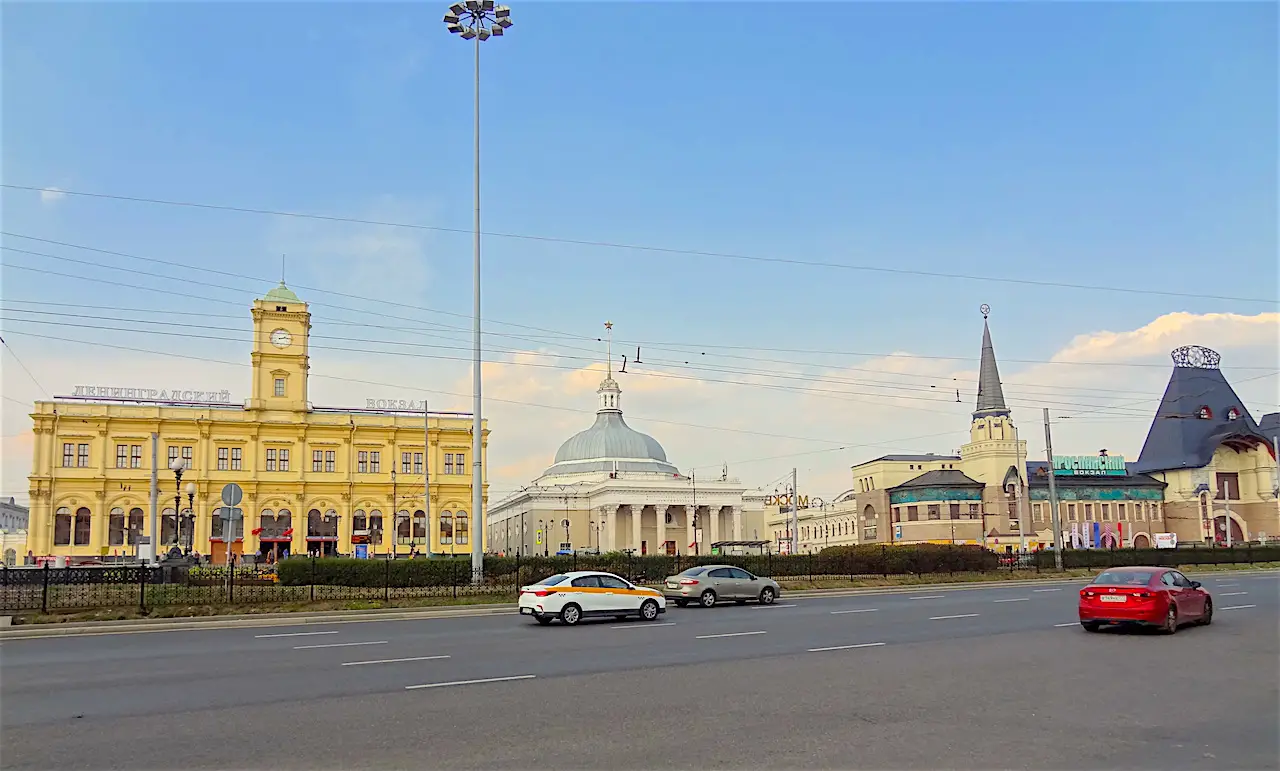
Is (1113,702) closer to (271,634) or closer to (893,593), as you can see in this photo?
(271,634)

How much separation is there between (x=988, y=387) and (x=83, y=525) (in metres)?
92.7

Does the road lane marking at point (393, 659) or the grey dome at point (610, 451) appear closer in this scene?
the road lane marking at point (393, 659)

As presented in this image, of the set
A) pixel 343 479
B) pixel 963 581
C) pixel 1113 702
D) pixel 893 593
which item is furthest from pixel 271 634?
pixel 343 479

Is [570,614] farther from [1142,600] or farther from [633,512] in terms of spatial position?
[633,512]

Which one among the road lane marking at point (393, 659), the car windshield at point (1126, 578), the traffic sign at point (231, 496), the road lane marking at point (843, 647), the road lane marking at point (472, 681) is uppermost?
the traffic sign at point (231, 496)

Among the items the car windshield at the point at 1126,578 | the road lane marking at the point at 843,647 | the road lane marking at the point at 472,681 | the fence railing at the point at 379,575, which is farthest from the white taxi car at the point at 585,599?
the car windshield at the point at 1126,578

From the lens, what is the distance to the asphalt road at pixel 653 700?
30.1 feet

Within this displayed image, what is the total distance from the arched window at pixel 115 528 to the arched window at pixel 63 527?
2900 mm

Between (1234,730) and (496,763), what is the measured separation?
307 inches

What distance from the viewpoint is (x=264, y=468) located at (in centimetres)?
8700

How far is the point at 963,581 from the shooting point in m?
47.2

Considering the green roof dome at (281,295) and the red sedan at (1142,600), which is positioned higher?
the green roof dome at (281,295)

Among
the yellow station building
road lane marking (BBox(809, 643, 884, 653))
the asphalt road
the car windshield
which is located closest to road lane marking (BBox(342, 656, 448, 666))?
the asphalt road

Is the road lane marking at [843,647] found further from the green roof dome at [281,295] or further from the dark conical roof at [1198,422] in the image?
the dark conical roof at [1198,422]
